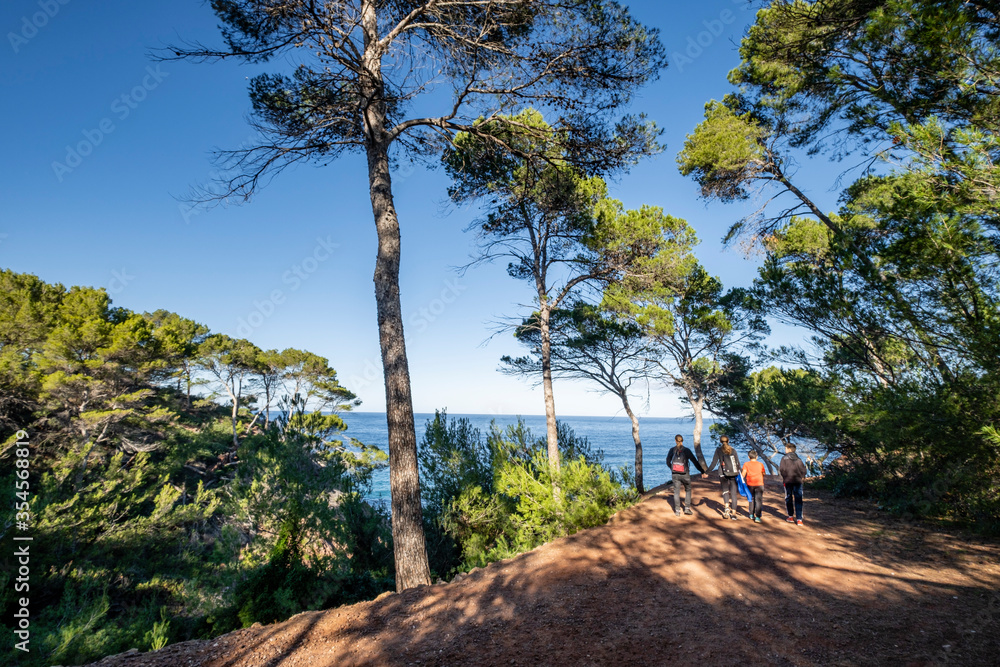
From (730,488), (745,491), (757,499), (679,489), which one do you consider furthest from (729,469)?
(745,491)

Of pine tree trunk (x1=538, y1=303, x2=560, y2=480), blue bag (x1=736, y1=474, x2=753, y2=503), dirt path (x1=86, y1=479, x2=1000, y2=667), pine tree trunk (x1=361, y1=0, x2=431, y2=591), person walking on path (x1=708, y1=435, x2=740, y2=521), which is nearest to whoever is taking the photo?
dirt path (x1=86, y1=479, x2=1000, y2=667)

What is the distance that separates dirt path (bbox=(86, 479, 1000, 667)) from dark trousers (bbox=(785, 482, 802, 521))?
1062mm

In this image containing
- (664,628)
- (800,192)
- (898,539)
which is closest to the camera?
(664,628)

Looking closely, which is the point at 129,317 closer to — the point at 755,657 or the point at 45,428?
the point at 45,428

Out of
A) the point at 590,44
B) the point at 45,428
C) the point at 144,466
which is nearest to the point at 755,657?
the point at 590,44

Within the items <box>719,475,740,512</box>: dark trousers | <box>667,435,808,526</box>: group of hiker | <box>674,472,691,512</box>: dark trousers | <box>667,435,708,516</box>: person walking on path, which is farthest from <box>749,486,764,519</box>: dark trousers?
<box>674,472,691,512</box>: dark trousers

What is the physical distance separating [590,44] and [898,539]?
9.20 metres

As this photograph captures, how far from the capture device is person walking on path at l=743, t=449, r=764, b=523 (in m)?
7.33

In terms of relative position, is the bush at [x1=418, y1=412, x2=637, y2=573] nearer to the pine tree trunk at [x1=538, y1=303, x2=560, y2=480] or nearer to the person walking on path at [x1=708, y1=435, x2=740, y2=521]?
the pine tree trunk at [x1=538, y1=303, x2=560, y2=480]

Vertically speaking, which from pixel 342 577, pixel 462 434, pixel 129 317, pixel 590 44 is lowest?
pixel 342 577

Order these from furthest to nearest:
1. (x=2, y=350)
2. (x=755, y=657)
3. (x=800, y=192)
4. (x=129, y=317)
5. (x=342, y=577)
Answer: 1. (x=129, y=317)
2. (x=2, y=350)
3. (x=800, y=192)
4. (x=342, y=577)
5. (x=755, y=657)

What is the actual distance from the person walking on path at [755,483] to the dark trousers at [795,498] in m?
0.51

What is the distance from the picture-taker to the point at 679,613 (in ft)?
13.1

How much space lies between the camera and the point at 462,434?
1188 cm
